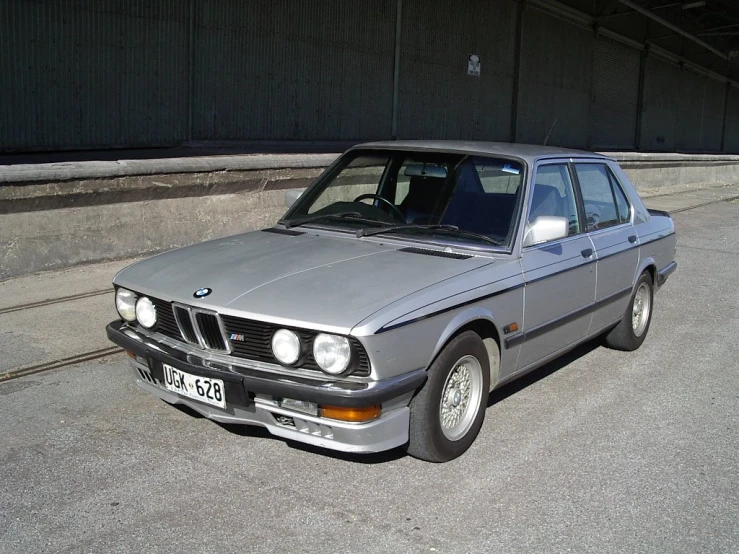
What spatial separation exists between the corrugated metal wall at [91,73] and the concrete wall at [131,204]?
2.61 metres

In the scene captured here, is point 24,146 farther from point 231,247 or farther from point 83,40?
point 231,247

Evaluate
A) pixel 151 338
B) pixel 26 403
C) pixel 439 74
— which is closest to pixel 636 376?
pixel 151 338

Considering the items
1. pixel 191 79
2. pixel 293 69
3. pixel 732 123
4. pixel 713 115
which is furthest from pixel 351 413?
pixel 732 123

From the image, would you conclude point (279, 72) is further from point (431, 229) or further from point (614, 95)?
point (614, 95)

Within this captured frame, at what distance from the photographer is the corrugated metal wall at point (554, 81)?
2212cm

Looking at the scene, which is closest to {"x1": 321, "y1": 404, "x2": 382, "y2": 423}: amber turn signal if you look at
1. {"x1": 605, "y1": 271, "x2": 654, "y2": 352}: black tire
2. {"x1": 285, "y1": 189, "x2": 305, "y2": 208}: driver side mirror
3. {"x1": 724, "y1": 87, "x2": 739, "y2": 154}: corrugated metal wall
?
{"x1": 285, "y1": 189, "x2": 305, "y2": 208}: driver side mirror

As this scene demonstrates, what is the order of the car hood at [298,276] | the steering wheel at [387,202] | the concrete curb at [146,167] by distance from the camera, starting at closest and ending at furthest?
the car hood at [298,276] → the steering wheel at [387,202] → the concrete curb at [146,167]

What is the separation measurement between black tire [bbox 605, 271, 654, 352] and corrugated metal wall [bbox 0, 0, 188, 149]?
7482 mm

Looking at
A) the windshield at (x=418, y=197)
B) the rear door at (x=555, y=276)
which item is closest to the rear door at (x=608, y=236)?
the rear door at (x=555, y=276)

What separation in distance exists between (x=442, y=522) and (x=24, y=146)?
840 cm

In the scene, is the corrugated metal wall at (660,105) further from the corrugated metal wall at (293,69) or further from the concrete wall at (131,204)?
the concrete wall at (131,204)

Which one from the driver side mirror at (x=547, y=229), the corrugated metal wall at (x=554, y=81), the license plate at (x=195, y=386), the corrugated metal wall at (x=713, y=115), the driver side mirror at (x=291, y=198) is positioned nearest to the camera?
the license plate at (x=195, y=386)

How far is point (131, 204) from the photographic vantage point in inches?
332

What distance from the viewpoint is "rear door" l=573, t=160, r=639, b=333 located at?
5539mm
